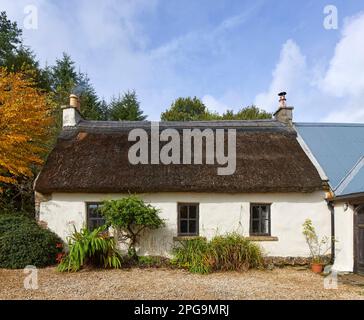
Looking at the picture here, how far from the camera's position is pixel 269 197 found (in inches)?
395

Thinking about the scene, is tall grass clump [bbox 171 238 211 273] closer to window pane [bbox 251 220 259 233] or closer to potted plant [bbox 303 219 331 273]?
window pane [bbox 251 220 259 233]

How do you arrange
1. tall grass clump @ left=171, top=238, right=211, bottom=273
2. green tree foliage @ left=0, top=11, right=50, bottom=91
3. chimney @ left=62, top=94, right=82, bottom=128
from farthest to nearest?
1. green tree foliage @ left=0, top=11, right=50, bottom=91
2. chimney @ left=62, top=94, right=82, bottom=128
3. tall grass clump @ left=171, top=238, right=211, bottom=273

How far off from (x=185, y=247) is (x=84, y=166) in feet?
14.4

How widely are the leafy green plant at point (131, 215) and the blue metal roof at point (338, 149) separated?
19.7 feet

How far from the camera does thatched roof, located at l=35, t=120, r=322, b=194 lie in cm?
975

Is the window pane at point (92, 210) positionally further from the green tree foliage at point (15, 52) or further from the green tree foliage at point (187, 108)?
the green tree foliage at point (187, 108)

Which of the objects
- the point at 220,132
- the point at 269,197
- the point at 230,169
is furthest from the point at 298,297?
the point at 220,132

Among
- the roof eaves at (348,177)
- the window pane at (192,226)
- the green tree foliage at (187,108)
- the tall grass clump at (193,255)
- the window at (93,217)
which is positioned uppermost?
the green tree foliage at (187,108)

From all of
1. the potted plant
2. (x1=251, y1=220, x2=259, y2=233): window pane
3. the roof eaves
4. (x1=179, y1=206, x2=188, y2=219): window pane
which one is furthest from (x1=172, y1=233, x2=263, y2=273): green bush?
the roof eaves

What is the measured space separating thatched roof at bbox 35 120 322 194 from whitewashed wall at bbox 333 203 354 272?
3.57ft

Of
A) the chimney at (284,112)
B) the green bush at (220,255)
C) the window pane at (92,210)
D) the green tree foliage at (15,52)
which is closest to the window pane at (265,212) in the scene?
the green bush at (220,255)

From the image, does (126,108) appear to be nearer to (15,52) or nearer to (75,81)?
(75,81)

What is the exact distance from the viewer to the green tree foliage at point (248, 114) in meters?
32.7

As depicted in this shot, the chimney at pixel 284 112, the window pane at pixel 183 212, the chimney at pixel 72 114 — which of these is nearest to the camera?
the window pane at pixel 183 212
